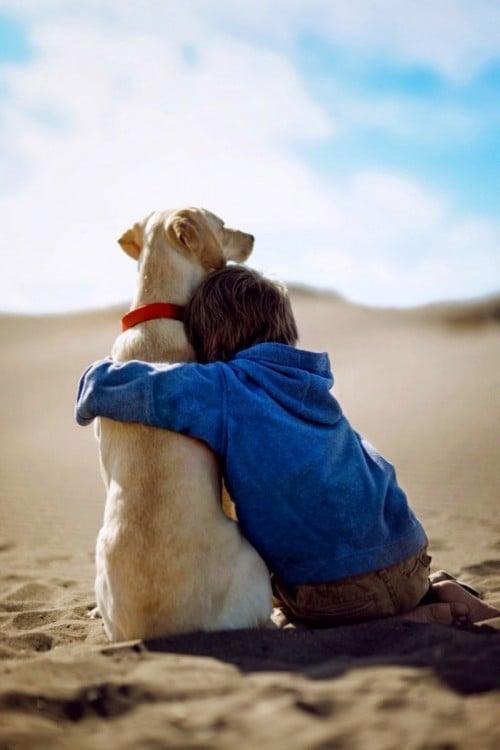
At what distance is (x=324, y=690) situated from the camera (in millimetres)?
2461

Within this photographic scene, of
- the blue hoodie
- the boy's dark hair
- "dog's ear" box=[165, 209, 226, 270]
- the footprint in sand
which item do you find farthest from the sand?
"dog's ear" box=[165, 209, 226, 270]

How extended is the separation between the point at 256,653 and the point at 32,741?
1061 millimetres

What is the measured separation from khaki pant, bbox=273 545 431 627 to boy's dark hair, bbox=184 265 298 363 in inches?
43.0

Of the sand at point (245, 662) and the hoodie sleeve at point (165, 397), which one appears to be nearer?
the sand at point (245, 662)

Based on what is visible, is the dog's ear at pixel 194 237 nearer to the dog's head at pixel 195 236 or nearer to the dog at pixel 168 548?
the dog's head at pixel 195 236

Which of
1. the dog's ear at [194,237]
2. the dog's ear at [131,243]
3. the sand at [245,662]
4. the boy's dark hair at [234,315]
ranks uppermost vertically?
the dog's ear at [131,243]

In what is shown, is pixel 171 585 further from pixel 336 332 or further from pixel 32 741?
pixel 336 332

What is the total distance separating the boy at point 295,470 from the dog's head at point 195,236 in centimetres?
44

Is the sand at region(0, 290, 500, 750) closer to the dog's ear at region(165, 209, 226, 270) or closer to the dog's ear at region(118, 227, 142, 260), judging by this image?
the dog's ear at region(165, 209, 226, 270)

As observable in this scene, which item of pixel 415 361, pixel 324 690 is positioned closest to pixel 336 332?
pixel 415 361

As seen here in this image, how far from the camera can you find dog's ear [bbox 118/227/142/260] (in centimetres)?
417

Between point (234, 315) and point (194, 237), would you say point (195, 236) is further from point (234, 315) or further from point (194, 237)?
point (234, 315)

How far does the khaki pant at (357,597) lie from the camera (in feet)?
11.1

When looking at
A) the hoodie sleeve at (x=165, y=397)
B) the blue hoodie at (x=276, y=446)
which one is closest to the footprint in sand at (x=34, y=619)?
the blue hoodie at (x=276, y=446)
